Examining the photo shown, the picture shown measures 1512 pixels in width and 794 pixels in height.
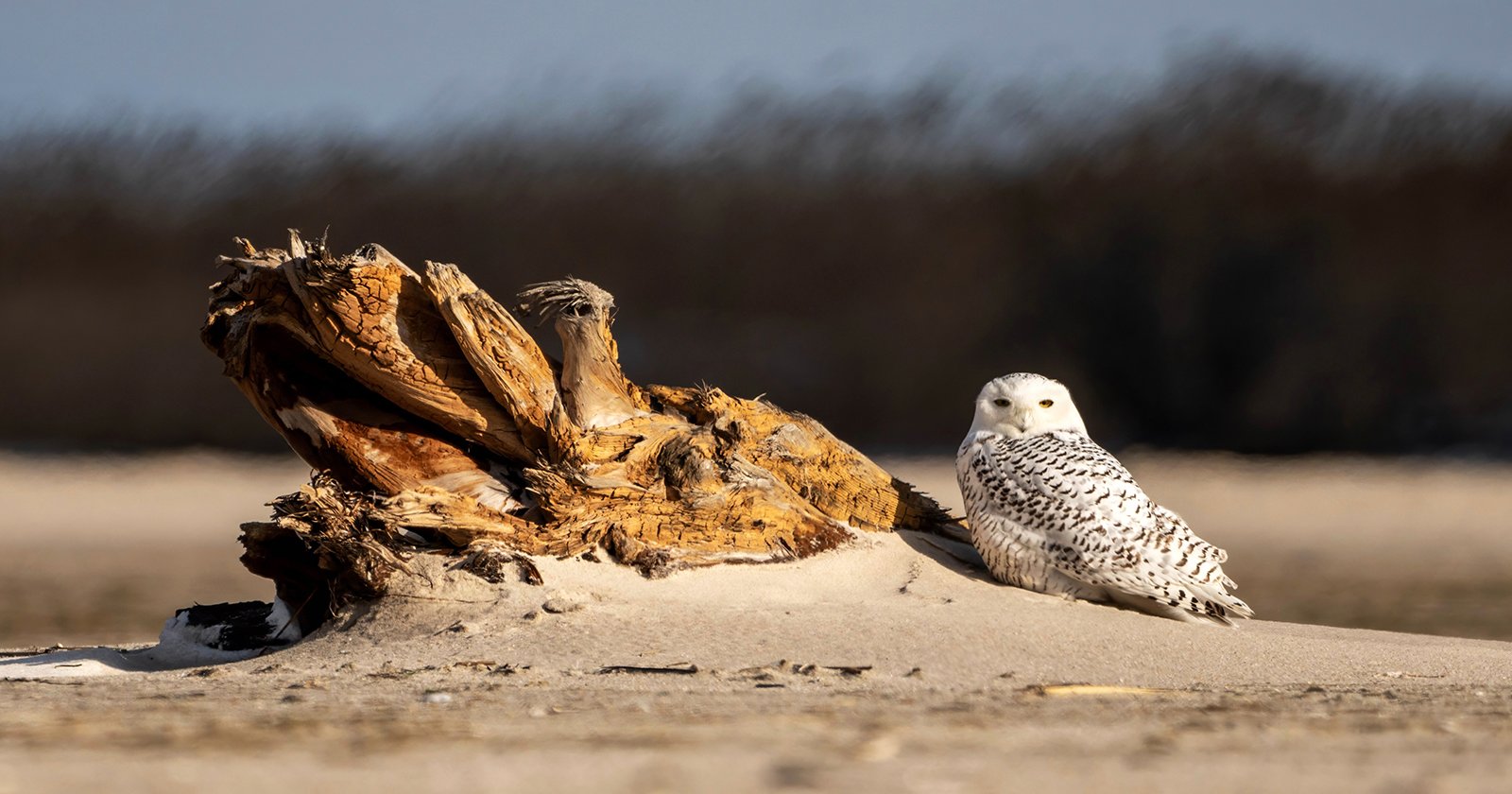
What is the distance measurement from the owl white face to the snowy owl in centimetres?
14

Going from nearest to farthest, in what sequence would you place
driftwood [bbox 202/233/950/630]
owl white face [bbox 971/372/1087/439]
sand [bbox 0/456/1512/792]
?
1. sand [bbox 0/456/1512/792]
2. driftwood [bbox 202/233/950/630]
3. owl white face [bbox 971/372/1087/439]

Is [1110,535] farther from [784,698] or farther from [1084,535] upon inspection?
[784,698]

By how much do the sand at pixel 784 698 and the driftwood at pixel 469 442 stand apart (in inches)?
6.0

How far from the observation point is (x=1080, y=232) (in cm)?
1633

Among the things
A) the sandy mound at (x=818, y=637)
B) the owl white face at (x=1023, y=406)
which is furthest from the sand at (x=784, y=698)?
the owl white face at (x=1023, y=406)

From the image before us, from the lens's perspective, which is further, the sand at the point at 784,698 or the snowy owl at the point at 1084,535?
the snowy owl at the point at 1084,535

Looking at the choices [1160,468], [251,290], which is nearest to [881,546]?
[251,290]

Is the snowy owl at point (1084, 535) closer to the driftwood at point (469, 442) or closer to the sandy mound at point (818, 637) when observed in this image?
the sandy mound at point (818, 637)

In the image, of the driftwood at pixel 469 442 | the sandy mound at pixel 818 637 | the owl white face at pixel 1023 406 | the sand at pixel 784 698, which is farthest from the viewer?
the owl white face at pixel 1023 406

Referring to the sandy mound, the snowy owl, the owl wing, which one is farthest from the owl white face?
the sandy mound

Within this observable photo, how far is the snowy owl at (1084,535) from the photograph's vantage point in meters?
4.41

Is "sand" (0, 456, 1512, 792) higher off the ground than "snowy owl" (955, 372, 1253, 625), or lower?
lower

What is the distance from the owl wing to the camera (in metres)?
4.41

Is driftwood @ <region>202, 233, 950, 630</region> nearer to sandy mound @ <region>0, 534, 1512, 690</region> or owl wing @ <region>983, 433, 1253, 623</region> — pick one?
sandy mound @ <region>0, 534, 1512, 690</region>
